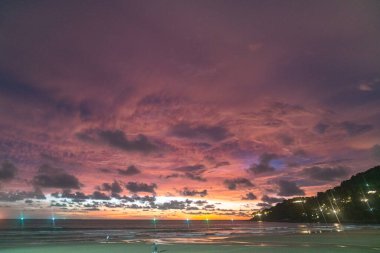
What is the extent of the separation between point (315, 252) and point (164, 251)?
15.5 metres

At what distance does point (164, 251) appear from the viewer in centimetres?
3753

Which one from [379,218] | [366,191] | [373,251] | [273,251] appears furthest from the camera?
[366,191]

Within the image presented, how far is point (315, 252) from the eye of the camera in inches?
1362

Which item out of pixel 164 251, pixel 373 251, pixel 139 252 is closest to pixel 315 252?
pixel 373 251

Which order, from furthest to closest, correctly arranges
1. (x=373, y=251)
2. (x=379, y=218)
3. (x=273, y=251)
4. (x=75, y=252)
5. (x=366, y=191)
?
(x=366, y=191) < (x=379, y=218) < (x=75, y=252) < (x=273, y=251) < (x=373, y=251)

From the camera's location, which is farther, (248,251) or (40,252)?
(40,252)

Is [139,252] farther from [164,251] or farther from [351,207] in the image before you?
[351,207]

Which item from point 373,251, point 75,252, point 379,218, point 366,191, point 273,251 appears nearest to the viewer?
point 373,251

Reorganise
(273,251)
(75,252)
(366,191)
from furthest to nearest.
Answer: (366,191), (75,252), (273,251)

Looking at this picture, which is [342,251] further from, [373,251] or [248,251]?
[248,251]

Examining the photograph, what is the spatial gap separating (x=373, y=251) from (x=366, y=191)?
176 meters

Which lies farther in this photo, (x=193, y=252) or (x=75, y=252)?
(x=75, y=252)

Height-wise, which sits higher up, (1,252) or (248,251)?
(1,252)

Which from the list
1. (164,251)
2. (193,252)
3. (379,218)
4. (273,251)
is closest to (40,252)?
(164,251)
